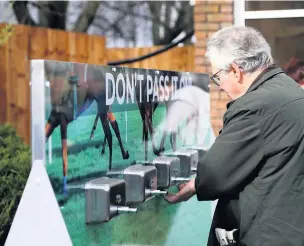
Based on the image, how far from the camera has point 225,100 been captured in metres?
5.53

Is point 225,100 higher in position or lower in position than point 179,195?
higher

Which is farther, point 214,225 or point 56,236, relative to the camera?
point 214,225

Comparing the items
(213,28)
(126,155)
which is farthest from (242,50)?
(213,28)

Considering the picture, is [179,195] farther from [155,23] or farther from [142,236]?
[155,23]

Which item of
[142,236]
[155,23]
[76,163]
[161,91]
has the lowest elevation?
[142,236]

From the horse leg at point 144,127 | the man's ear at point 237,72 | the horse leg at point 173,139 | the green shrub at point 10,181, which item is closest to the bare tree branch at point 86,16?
the green shrub at point 10,181

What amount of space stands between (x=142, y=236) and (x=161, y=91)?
2.60 ft

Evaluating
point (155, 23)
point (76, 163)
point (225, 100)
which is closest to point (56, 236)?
point (76, 163)

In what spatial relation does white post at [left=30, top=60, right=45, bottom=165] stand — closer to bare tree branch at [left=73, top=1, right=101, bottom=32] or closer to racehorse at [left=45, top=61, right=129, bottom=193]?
racehorse at [left=45, top=61, right=129, bottom=193]

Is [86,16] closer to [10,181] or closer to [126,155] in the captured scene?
[10,181]

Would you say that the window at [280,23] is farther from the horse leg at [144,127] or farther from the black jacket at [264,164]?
the black jacket at [264,164]

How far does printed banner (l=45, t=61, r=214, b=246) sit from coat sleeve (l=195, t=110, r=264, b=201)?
450 millimetres


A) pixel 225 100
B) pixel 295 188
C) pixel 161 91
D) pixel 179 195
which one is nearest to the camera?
pixel 295 188

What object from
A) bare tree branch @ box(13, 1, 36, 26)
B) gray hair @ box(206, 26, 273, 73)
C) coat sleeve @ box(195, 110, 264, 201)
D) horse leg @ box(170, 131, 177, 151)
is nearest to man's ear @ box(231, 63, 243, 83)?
gray hair @ box(206, 26, 273, 73)
